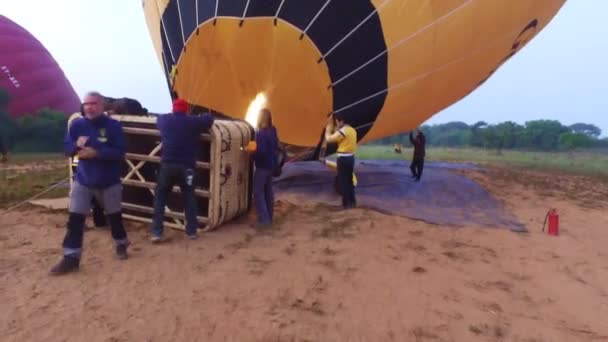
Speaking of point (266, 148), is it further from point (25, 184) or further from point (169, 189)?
point (25, 184)

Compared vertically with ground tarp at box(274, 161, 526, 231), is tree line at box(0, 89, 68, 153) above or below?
above

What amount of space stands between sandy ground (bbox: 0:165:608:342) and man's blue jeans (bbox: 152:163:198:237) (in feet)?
0.66

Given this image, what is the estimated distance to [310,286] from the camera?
3.25 meters

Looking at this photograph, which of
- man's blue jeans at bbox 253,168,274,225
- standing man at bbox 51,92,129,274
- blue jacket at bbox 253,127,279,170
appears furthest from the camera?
man's blue jeans at bbox 253,168,274,225

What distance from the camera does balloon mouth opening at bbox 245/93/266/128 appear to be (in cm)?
548

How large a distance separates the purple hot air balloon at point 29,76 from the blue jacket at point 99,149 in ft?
41.5

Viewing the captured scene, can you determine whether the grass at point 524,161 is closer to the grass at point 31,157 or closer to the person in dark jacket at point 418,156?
the person in dark jacket at point 418,156

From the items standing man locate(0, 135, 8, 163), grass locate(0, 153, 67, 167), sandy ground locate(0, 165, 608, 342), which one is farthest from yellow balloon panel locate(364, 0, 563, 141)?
grass locate(0, 153, 67, 167)

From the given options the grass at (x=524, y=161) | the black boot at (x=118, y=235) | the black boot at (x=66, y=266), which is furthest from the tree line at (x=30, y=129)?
the black boot at (x=66, y=266)

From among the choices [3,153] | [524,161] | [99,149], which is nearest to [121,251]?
[99,149]

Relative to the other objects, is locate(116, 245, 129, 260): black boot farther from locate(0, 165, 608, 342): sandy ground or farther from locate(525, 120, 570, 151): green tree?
locate(525, 120, 570, 151): green tree

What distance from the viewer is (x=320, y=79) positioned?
5.18 metres

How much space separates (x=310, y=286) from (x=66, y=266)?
1.81 metres

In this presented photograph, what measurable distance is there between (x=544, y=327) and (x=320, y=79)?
338cm
